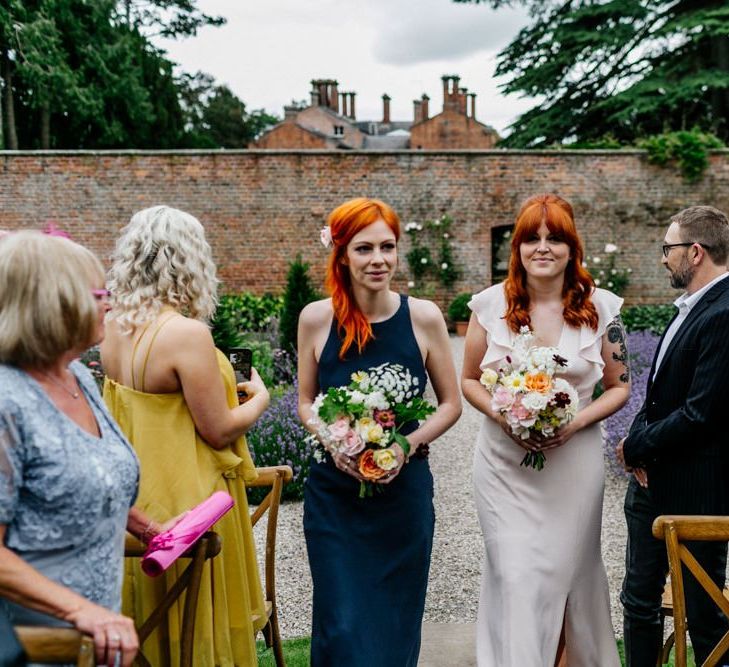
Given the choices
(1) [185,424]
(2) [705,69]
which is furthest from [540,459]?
(2) [705,69]

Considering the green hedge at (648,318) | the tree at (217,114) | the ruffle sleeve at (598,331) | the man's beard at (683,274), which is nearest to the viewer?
the man's beard at (683,274)

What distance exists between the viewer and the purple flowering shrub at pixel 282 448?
5.93 meters

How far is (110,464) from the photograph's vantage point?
1.65 metres

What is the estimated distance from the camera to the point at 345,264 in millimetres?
2740

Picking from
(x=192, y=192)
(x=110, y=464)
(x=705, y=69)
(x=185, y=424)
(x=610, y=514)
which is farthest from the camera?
(x=705, y=69)

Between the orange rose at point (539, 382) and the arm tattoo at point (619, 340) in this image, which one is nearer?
the orange rose at point (539, 382)

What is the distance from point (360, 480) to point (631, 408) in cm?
534

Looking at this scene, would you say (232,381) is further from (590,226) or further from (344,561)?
(590,226)

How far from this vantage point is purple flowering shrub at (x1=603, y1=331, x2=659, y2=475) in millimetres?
6738

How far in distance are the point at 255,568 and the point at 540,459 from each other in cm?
112

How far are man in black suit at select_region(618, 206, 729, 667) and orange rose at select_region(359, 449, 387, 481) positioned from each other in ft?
3.38

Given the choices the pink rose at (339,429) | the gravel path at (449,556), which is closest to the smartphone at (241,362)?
the pink rose at (339,429)

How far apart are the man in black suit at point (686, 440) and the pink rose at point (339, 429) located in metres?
1.14

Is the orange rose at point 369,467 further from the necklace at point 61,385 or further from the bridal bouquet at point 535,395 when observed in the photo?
the necklace at point 61,385
